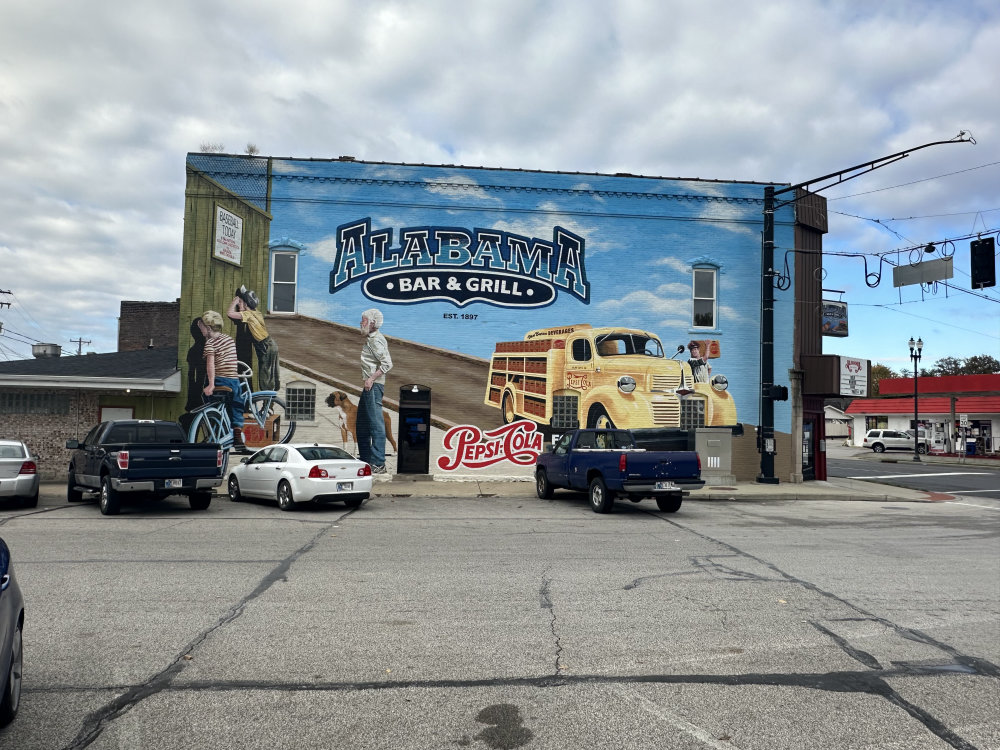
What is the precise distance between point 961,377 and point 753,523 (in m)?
42.7

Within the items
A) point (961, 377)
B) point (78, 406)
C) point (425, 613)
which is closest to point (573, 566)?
point (425, 613)

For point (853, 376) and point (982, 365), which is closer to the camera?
point (853, 376)

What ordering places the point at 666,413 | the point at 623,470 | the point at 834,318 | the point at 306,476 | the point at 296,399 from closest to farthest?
1. the point at 623,470
2. the point at 306,476
3. the point at 296,399
4. the point at 666,413
5. the point at 834,318

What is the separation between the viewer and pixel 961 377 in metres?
49.3

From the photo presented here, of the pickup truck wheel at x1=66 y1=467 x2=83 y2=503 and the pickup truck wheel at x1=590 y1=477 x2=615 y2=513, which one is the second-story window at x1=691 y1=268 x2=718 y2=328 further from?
the pickup truck wheel at x1=66 y1=467 x2=83 y2=503

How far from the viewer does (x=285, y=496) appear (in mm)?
15477

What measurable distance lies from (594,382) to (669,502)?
6.39 m

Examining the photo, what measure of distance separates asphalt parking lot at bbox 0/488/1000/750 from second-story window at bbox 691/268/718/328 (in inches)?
496

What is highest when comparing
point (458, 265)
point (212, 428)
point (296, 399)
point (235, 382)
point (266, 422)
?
point (458, 265)

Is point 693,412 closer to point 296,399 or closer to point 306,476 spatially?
point 296,399

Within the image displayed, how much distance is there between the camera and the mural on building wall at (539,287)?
22328 mm

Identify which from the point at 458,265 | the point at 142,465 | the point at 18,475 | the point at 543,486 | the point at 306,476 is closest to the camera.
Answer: the point at 142,465

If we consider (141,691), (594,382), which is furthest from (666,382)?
(141,691)

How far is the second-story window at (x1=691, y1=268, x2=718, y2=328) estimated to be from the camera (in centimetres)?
2369
